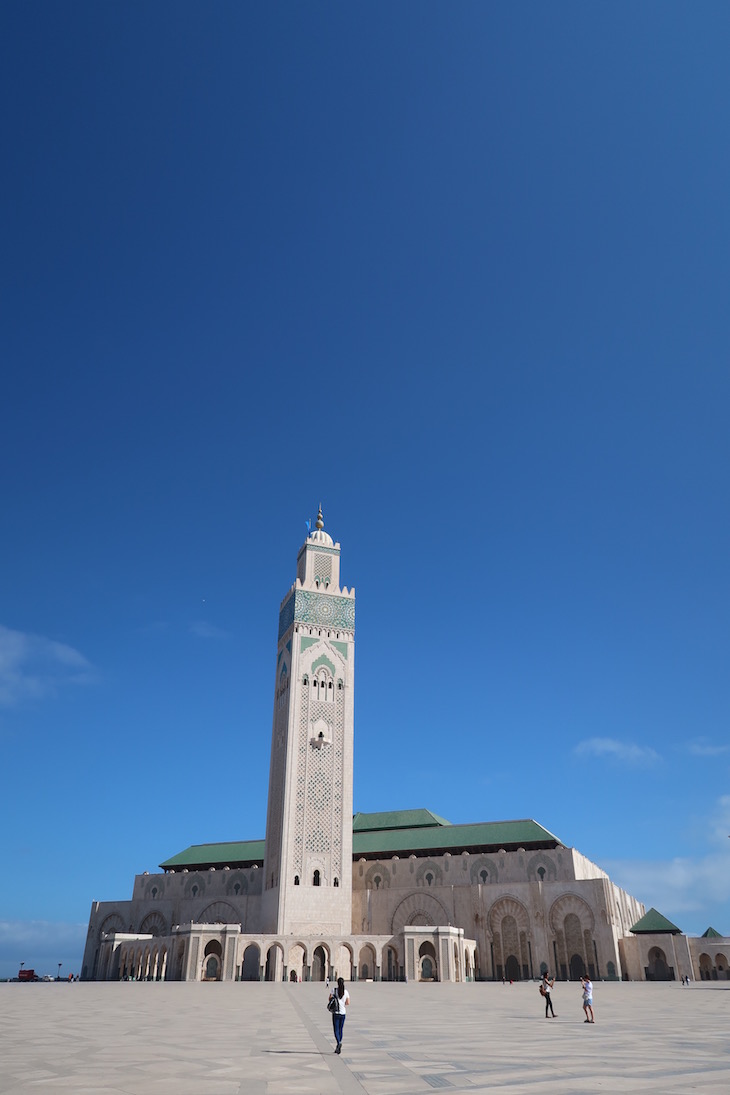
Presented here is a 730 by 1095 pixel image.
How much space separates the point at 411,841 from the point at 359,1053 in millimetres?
48511

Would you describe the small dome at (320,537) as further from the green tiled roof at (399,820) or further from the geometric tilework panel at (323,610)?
the green tiled roof at (399,820)

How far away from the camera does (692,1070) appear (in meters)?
8.02

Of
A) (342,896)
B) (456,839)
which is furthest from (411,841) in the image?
(342,896)

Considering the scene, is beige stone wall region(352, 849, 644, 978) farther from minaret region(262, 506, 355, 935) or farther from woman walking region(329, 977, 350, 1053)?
woman walking region(329, 977, 350, 1053)

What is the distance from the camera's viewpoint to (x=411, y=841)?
2208 inches

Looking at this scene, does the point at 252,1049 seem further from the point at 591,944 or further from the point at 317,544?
the point at 317,544

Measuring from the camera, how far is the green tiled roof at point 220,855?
58.9m

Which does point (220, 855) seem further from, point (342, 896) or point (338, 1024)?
point (338, 1024)

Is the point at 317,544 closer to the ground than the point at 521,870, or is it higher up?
higher up

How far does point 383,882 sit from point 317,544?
2379cm

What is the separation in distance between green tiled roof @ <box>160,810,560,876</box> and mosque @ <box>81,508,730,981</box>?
134 mm

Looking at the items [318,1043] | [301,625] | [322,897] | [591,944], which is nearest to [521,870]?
[591,944]

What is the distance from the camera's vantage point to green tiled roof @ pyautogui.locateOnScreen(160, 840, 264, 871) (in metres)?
58.9

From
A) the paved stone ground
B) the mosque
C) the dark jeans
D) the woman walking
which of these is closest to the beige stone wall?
the mosque
